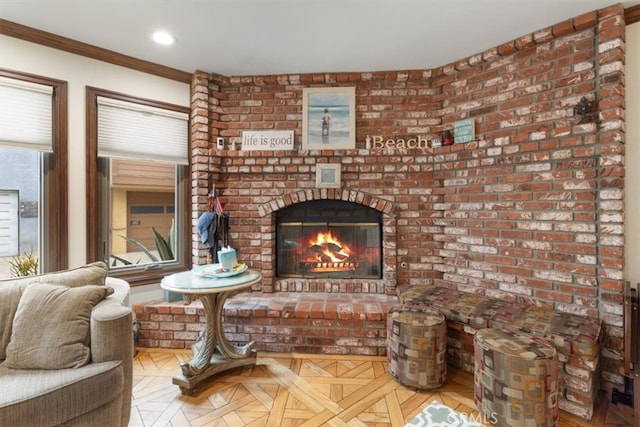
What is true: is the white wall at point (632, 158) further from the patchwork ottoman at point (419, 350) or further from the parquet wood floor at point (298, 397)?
the patchwork ottoman at point (419, 350)

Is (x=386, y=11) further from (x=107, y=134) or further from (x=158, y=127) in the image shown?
(x=107, y=134)

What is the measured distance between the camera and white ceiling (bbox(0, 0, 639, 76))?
1.83 metres

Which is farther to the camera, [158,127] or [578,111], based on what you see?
[158,127]

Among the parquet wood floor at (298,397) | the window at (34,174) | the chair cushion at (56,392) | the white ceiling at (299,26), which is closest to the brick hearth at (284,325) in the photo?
the parquet wood floor at (298,397)

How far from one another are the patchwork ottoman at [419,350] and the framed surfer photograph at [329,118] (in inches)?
64.0

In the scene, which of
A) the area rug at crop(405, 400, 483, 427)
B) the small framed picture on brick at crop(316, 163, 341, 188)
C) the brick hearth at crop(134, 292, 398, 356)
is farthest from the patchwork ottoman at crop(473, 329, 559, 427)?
the small framed picture on brick at crop(316, 163, 341, 188)

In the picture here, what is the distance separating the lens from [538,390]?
150 cm

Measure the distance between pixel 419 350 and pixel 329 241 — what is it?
4.38ft

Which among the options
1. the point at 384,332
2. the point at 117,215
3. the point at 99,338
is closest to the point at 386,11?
the point at 384,332

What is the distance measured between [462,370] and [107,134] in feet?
11.2

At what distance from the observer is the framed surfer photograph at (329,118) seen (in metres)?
2.72

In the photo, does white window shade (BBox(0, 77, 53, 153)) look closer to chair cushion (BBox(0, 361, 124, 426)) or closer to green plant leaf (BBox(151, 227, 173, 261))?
green plant leaf (BBox(151, 227, 173, 261))

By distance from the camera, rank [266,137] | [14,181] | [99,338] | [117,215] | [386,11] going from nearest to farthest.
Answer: [99,338] → [386,11] → [14,181] → [117,215] → [266,137]

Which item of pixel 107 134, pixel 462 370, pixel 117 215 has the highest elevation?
pixel 107 134
